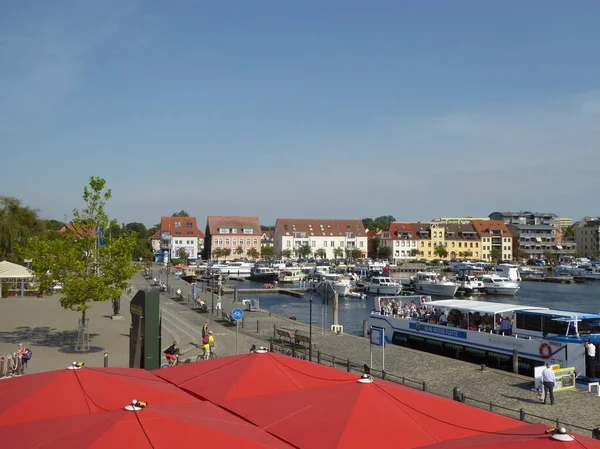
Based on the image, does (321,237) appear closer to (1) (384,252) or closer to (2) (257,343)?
(1) (384,252)

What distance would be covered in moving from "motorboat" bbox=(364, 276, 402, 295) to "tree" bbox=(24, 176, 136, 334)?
51418 mm

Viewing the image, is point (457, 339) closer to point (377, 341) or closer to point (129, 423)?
point (377, 341)

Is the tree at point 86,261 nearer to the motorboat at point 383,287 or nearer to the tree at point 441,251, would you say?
the motorboat at point 383,287

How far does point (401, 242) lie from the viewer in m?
138

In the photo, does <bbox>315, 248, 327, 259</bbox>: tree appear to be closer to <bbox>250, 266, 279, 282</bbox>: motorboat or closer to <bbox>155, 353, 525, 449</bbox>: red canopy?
<bbox>250, 266, 279, 282</bbox>: motorboat

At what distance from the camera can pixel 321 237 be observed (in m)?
140

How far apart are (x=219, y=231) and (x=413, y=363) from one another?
113 metres

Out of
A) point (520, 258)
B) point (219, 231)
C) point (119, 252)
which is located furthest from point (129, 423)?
point (520, 258)

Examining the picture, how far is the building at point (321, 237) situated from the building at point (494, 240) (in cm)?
2726

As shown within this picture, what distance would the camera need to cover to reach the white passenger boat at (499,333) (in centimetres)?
2322

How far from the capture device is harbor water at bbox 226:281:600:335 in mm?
52562

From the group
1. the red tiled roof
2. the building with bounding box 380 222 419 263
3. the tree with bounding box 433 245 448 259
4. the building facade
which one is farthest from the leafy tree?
the tree with bounding box 433 245 448 259

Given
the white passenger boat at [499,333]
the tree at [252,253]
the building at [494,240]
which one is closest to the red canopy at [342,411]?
the white passenger boat at [499,333]

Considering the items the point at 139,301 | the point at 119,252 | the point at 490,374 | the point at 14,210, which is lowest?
the point at 490,374
